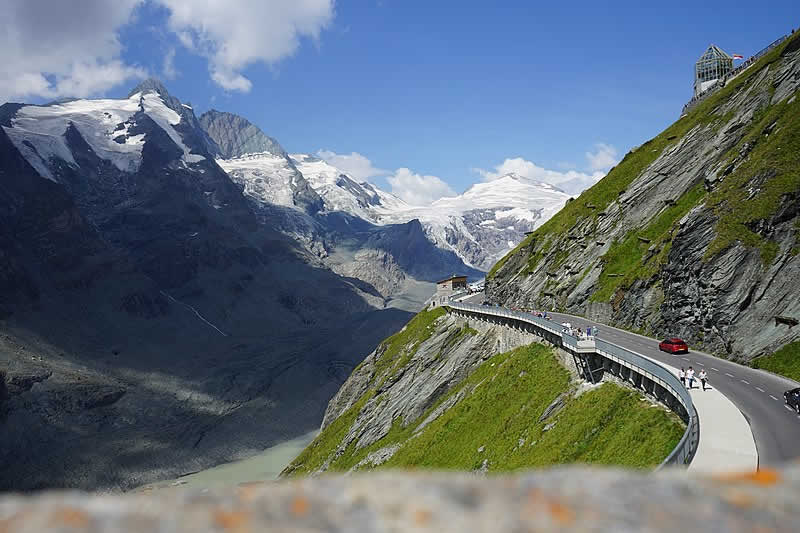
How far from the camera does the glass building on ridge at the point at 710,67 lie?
117m

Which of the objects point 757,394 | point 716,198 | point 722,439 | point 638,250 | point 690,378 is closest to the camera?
point 722,439

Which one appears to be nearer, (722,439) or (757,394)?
(722,439)

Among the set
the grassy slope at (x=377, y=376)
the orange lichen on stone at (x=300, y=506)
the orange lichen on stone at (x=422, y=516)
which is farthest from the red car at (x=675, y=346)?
the grassy slope at (x=377, y=376)

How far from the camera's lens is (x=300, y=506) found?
4.74 meters

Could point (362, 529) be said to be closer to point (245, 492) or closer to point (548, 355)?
point (245, 492)

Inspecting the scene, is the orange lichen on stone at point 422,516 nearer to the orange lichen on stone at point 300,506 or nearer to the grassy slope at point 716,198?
the orange lichen on stone at point 300,506

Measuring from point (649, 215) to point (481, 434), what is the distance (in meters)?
46.0

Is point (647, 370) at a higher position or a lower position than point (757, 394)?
higher

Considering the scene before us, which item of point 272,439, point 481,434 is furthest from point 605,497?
point 272,439

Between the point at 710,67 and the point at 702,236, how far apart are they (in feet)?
297

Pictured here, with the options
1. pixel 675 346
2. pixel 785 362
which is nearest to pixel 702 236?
pixel 675 346

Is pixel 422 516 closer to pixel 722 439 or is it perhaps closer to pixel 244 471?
pixel 722 439

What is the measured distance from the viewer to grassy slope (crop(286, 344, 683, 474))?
97.4 ft

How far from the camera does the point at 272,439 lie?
191 metres
